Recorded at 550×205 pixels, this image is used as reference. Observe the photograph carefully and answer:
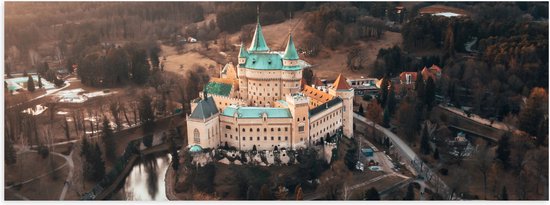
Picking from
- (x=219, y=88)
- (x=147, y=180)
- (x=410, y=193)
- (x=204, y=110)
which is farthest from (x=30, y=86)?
(x=410, y=193)

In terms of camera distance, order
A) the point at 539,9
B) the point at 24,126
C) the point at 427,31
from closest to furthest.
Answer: the point at 24,126, the point at 427,31, the point at 539,9

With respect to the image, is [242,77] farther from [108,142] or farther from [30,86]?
[30,86]

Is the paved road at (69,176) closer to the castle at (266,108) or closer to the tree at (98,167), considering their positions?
the tree at (98,167)

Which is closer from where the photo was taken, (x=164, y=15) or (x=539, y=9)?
(x=539, y=9)

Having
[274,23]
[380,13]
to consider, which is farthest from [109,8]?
[380,13]

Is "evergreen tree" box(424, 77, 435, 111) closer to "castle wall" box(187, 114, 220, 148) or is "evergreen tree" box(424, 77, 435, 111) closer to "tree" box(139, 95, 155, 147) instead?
"castle wall" box(187, 114, 220, 148)

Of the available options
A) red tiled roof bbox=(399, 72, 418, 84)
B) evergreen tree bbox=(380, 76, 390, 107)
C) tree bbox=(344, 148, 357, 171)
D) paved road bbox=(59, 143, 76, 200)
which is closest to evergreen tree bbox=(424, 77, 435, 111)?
evergreen tree bbox=(380, 76, 390, 107)

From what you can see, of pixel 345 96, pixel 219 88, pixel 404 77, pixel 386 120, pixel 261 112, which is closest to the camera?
pixel 261 112

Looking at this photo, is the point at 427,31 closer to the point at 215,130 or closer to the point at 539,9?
the point at 539,9
